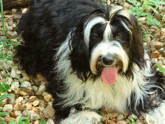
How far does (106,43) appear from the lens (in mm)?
2533

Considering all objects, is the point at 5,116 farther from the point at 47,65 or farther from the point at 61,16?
the point at 61,16

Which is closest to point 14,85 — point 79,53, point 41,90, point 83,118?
point 41,90

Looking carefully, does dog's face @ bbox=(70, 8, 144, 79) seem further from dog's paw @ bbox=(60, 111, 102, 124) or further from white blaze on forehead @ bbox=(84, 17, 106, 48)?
dog's paw @ bbox=(60, 111, 102, 124)

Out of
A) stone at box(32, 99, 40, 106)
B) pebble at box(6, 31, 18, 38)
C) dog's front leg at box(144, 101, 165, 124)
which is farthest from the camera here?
pebble at box(6, 31, 18, 38)

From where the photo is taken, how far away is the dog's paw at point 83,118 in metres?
3.13

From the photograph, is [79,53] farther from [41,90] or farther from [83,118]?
[41,90]

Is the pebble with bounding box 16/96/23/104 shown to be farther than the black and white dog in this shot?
Yes

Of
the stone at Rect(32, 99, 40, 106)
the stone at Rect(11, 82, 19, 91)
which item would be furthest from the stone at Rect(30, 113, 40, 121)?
the stone at Rect(11, 82, 19, 91)

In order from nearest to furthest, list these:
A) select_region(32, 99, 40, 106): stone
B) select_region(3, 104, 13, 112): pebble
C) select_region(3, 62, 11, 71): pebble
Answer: select_region(3, 104, 13, 112): pebble < select_region(32, 99, 40, 106): stone < select_region(3, 62, 11, 71): pebble

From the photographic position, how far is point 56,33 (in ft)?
10.7

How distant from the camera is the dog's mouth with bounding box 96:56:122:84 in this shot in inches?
96.8

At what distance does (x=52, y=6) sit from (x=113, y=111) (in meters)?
1.63

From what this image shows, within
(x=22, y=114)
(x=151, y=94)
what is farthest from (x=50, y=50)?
(x=151, y=94)

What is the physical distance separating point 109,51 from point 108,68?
0.24 meters
